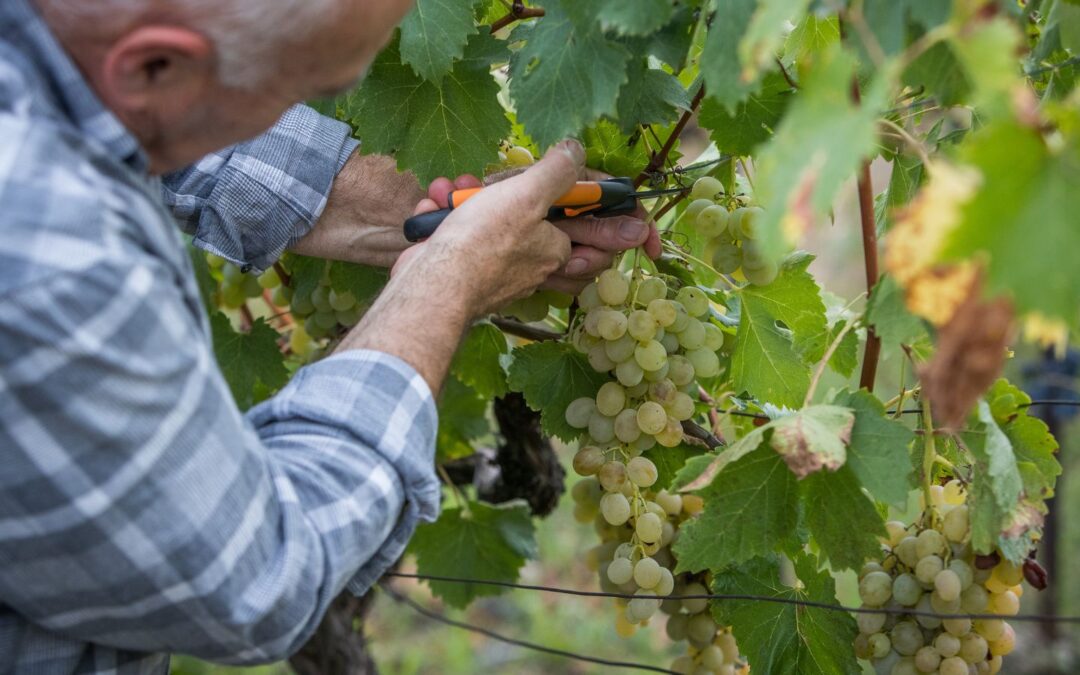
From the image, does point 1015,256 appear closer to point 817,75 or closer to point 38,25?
point 817,75

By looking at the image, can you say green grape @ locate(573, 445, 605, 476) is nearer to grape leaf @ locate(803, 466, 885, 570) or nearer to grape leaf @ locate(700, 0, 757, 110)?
grape leaf @ locate(803, 466, 885, 570)

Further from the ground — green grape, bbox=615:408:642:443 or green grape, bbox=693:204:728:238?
green grape, bbox=693:204:728:238

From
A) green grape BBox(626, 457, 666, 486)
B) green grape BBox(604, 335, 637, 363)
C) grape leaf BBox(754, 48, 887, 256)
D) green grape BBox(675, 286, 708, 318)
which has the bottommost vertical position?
green grape BBox(626, 457, 666, 486)

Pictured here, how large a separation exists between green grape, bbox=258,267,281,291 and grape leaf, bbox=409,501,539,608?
1.49 feet

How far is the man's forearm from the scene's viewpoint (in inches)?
53.1

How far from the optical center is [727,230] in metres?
1.27

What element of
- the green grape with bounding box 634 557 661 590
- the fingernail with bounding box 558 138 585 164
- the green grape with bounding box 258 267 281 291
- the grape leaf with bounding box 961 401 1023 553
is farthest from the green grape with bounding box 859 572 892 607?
the green grape with bounding box 258 267 281 291

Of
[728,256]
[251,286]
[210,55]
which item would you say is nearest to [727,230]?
[728,256]

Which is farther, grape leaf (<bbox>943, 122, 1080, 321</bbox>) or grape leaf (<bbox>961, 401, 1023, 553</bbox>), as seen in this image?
grape leaf (<bbox>961, 401, 1023, 553</bbox>)

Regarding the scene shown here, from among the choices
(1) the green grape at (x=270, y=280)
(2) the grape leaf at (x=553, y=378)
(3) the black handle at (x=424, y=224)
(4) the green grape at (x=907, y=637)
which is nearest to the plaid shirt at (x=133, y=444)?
(3) the black handle at (x=424, y=224)

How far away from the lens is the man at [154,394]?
2.32 ft

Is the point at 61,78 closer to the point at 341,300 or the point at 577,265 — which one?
the point at 577,265

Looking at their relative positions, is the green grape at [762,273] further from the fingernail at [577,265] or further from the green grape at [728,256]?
the fingernail at [577,265]

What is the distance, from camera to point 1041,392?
136 inches
